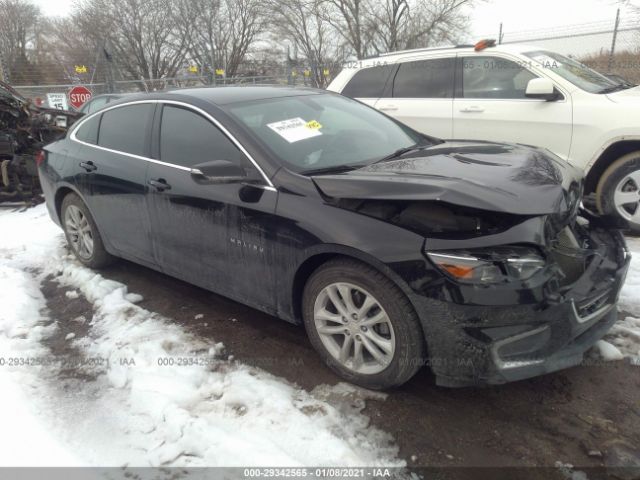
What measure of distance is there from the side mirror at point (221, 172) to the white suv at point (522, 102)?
354 cm

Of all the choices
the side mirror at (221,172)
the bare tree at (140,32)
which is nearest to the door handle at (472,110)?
the side mirror at (221,172)

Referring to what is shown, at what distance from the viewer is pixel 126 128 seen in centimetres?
394

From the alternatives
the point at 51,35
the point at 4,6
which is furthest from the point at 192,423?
the point at 4,6

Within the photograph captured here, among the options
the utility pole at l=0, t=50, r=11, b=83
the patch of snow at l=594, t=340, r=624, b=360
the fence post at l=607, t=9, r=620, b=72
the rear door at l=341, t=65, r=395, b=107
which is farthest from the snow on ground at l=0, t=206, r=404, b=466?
the fence post at l=607, t=9, r=620, b=72

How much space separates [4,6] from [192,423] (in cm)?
4664

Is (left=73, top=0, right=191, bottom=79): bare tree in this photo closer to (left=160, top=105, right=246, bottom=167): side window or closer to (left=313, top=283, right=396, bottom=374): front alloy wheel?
(left=160, top=105, right=246, bottom=167): side window

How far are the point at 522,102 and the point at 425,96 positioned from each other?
1176 millimetres

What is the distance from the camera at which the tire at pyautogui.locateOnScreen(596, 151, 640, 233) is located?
4680mm

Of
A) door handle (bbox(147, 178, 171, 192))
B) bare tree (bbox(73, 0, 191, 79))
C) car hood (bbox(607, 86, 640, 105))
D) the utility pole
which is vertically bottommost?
door handle (bbox(147, 178, 171, 192))

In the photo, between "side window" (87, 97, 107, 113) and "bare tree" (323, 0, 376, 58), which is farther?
"bare tree" (323, 0, 376, 58)

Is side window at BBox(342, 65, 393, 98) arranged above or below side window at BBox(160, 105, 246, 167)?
above

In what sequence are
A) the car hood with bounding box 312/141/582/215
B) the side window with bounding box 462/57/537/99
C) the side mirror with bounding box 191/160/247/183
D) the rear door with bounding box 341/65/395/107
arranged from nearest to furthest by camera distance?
the car hood with bounding box 312/141/582/215, the side mirror with bounding box 191/160/247/183, the side window with bounding box 462/57/537/99, the rear door with bounding box 341/65/395/107

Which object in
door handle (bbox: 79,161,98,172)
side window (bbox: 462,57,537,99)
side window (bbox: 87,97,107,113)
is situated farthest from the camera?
side window (bbox: 87,97,107,113)

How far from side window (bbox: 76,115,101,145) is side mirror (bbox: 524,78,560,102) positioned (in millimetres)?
4175
